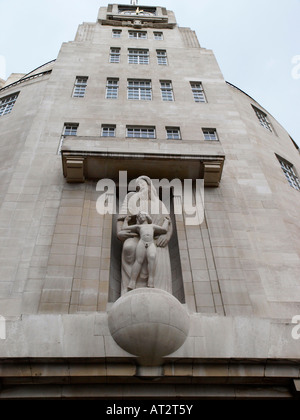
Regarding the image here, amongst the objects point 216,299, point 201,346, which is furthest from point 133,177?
point 201,346

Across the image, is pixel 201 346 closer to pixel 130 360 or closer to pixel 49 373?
pixel 130 360

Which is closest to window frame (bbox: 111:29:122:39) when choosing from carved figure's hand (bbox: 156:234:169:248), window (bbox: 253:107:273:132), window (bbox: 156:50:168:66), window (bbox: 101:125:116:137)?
window (bbox: 156:50:168:66)

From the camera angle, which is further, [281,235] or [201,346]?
[281,235]

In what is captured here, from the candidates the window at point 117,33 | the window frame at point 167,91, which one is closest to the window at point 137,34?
the window at point 117,33

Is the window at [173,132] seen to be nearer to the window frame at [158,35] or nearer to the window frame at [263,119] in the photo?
the window frame at [263,119]

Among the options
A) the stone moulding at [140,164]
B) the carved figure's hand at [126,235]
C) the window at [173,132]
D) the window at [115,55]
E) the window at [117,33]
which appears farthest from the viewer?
the window at [117,33]

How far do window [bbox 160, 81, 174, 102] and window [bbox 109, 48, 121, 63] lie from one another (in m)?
4.26

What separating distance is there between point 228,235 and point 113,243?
3.99 m

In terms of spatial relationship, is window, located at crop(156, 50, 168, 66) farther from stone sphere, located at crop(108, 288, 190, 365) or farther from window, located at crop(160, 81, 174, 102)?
stone sphere, located at crop(108, 288, 190, 365)

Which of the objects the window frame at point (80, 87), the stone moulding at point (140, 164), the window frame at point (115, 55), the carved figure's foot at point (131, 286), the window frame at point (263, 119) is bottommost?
the carved figure's foot at point (131, 286)

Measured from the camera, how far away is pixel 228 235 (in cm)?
1183

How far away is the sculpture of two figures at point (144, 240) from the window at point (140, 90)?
9.11 meters

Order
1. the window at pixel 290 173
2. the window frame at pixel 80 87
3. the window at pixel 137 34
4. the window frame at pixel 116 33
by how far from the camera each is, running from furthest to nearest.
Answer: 1. the window at pixel 137 34
2. the window frame at pixel 116 33
3. the window frame at pixel 80 87
4. the window at pixel 290 173

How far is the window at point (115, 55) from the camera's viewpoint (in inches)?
908
